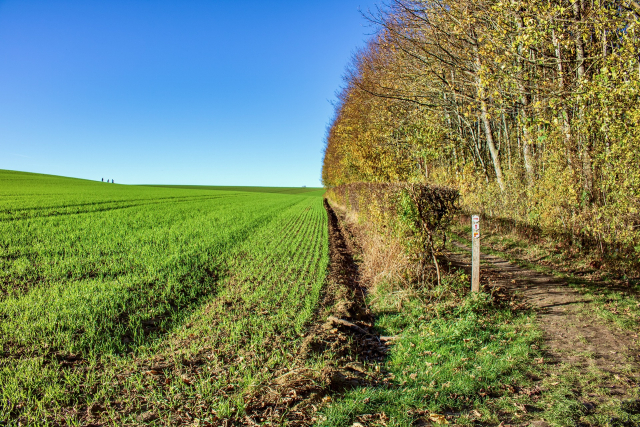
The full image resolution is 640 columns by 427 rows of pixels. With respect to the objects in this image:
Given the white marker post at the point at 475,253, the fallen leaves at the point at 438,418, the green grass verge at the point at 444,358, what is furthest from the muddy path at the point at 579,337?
the fallen leaves at the point at 438,418

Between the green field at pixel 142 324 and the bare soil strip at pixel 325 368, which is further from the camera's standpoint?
the green field at pixel 142 324

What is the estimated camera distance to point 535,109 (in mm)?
8320

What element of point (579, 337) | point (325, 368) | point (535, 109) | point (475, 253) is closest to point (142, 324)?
point (325, 368)

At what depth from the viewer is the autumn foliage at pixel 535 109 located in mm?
6512

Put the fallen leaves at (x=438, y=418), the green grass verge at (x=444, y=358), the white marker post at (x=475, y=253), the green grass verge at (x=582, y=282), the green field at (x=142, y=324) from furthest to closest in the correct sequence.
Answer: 1. the white marker post at (x=475, y=253)
2. the green grass verge at (x=582, y=282)
3. the green field at (x=142, y=324)
4. the green grass verge at (x=444, y=358)
5. the fallen leaves at (x=438, y=418)

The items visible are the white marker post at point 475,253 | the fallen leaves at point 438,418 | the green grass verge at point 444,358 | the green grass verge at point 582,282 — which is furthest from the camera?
the white marker post at point 475,253

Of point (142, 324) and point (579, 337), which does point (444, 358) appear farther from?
point (142, 324)

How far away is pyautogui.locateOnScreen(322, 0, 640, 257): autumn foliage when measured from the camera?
651 cm

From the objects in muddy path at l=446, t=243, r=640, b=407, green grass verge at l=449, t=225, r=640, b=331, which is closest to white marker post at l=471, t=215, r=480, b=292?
muddy path at l=446, t=243, r=640, b=407

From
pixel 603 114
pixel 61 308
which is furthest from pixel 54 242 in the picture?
pixel 603 114

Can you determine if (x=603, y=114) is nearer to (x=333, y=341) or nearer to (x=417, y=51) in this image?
(x=333, y=341)

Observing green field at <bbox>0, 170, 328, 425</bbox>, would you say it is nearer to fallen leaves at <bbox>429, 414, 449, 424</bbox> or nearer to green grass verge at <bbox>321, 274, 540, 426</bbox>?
green grass verge at <bbox>321, 274, 540, 426</bbox>

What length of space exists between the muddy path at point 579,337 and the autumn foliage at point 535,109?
7.12 ft

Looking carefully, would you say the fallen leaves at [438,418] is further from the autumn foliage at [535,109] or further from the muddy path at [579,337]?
the autumn foliage at [535,109]
